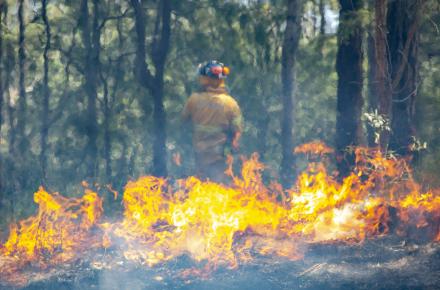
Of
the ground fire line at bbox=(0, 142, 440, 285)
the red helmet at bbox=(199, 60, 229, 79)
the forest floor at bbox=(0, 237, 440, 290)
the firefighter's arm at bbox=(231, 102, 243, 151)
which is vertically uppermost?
the red helmet at bbox=(199, 60, 229, 79)

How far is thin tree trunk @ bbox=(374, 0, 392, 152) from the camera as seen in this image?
9125 mm

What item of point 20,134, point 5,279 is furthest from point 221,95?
point 20,134

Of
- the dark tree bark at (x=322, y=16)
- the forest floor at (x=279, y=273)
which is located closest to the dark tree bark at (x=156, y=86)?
the forest floor at (x=279, y=273)

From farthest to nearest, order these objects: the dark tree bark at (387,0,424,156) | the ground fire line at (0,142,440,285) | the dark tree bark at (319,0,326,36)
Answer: the dark tree bark at (319,0,326,36) → the dark tree bark at (387,0,424,156) → the ground fire line at (0,142,440,285)

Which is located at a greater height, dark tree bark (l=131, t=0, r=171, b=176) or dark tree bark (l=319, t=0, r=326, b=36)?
dark tree bark (l=319, t=0, r=326, b=36)

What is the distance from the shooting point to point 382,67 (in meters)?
9.23

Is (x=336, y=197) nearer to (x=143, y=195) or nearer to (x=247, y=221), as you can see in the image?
(x=247, y=221)

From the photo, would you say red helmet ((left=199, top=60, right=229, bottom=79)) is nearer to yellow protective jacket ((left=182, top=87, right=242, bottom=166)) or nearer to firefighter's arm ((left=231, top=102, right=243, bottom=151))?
yellow protective jacket ((left=182, top=87, right=242, bottom=166))

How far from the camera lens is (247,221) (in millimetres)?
7613

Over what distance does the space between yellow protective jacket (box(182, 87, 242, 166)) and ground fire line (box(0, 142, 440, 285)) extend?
72 cm

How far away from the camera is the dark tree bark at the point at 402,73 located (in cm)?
1111

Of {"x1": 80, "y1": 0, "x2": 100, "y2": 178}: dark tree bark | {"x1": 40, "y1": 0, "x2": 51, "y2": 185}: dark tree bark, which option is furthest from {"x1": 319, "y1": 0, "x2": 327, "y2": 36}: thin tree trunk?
{"x1": 40, "y1": 0, "x2": 51, "y2": 185}: dark tree bark

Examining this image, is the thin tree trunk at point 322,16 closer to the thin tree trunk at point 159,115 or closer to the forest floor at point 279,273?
the thin tree trunk at point 159,115

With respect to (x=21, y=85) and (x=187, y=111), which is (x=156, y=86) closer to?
(x=187, y=111)
